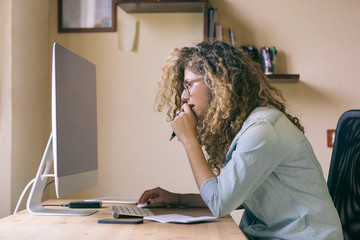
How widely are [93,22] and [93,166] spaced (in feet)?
4.36

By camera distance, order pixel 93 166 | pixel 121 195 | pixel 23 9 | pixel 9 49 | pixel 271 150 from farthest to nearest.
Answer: pixel 121 195
pixel 23 9
pixel 9 49
pixel 93 166
pixel 271 150

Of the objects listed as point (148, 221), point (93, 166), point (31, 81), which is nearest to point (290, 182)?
point (148, 221)

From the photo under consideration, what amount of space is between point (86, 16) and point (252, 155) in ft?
6.13

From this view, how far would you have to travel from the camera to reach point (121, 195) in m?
2.54

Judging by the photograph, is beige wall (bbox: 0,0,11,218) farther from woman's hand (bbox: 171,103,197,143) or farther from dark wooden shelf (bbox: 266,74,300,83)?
dark wooden shelf (bbox: 266,74,300,83)

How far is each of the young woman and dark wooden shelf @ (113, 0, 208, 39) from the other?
1053 millimetres

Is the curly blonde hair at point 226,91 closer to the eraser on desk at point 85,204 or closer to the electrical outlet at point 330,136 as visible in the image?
the eraser on desk at point 85,204

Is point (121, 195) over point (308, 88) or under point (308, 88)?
under

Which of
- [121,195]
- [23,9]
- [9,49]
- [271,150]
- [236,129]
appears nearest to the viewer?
[271,150]

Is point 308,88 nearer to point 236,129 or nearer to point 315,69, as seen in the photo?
point 315,69

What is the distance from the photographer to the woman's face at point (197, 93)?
1366mm

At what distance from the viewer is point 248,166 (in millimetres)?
1084

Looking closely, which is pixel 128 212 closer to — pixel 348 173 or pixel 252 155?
pixel 252 155

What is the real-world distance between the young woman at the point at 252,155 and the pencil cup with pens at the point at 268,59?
1.09 m
